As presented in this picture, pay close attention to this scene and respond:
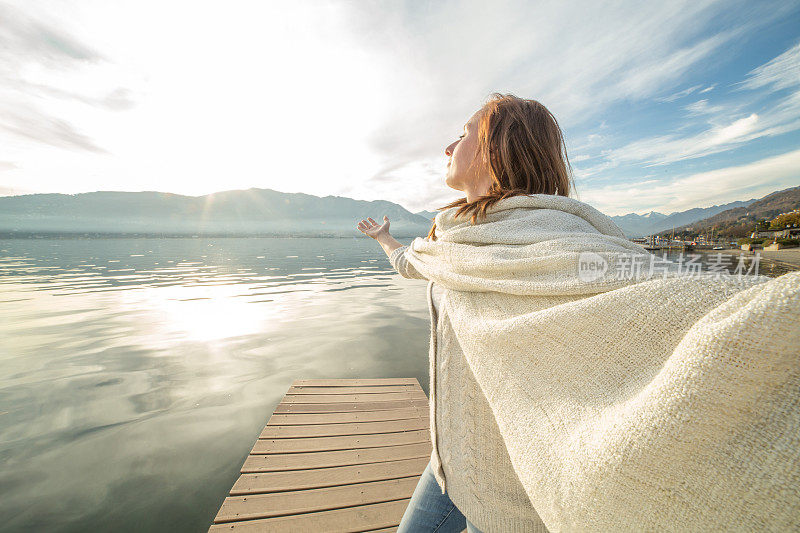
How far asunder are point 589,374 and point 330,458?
364 centimetres

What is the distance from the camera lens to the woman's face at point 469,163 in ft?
5.25

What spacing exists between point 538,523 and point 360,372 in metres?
6.61

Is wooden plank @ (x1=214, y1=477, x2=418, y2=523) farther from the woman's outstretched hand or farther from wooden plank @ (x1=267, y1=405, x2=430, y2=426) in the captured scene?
the woman's outstretched hand

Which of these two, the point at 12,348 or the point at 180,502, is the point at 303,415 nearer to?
the point at 180,502

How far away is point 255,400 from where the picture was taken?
20.1 feet

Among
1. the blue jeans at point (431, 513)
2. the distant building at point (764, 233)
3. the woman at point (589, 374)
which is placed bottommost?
the distant building at point (764, 233)

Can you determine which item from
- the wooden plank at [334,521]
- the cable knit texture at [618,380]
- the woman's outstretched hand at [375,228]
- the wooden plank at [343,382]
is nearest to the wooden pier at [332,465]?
the wooden plank at [334,521]

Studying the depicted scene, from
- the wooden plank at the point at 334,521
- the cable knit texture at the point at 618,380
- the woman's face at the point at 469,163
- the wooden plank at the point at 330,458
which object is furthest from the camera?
the wooden plank at the point at 330,458

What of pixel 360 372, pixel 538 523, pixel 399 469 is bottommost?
pixel 360 372

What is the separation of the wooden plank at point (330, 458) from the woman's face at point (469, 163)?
3.39m

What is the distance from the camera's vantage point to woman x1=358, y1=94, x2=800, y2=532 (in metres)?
0.54

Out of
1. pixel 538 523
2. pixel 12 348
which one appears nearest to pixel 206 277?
pixel 12 348

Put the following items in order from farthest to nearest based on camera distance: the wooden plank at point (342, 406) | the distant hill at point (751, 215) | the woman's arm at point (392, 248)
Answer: the distant hill at point (751, 215)
the wooden plank at point (342, 406)
the woman's arm at point (392, 248)

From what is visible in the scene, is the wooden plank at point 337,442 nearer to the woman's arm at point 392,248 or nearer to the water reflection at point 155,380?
the water reflection at point 155,380
